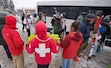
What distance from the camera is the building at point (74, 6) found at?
9.81 metres

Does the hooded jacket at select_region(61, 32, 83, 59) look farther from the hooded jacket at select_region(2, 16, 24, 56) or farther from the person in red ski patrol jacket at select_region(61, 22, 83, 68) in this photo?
the hooded jacket at select_region(2, 16, 24, 56)

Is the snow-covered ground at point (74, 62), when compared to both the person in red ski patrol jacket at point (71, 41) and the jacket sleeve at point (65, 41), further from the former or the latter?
the jacket sleeve at point (65, 41)

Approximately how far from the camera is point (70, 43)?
3822mm

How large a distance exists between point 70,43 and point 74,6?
27.7 feet

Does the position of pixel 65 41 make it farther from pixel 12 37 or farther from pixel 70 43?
pixel 12 37

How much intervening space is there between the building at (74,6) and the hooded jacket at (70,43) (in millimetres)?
6422

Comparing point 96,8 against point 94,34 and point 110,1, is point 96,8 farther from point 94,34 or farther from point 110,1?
point 94,34

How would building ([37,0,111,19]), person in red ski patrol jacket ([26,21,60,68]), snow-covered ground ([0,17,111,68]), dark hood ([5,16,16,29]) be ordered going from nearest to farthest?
person in red ski patrol jacket ([26,21,60,68]) → dark hood ([5,16,16,29]) → snow-covered ground ([0,17,111,68]) → building ([37,0,111,19])

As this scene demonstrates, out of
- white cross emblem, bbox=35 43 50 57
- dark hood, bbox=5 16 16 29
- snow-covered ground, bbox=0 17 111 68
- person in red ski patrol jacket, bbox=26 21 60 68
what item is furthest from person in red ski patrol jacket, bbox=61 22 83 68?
snow-covered ground, bbox=0 17 111 68

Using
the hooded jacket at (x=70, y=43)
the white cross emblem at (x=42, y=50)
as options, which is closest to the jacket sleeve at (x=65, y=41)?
the hooded jacket at (x=70, y=43)

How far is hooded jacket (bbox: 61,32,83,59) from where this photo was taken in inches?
146

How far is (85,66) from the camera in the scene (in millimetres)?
5742

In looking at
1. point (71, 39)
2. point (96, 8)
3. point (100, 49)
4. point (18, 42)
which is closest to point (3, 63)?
point (18, 42)

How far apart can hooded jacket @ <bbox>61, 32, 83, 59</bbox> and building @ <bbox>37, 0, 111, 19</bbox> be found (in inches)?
253
